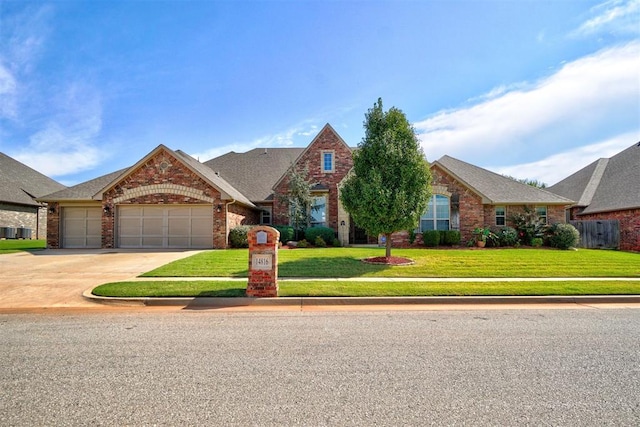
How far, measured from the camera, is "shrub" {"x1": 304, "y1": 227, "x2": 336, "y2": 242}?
68.4ft

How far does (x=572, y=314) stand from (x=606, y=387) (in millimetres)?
4040

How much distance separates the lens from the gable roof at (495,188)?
68.4ft

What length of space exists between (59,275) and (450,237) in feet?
60.4

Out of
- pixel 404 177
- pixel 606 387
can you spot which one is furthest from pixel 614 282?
pixel 606 387

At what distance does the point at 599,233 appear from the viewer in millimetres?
23547

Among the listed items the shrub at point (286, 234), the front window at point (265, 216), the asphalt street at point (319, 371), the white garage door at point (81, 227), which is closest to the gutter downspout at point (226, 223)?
the shrub at point (286, 234)

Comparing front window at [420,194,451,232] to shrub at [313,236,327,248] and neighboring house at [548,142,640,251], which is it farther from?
neighboring house at [548,142,640,251]

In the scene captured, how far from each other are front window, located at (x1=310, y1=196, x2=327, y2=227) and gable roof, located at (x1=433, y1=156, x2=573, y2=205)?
766 centimetres

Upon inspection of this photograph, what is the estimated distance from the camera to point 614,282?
32.5ft

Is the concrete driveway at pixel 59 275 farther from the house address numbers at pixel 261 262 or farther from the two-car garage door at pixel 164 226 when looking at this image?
the two-car garage door at pixel 164 226

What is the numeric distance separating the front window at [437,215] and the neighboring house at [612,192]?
9.58 meters

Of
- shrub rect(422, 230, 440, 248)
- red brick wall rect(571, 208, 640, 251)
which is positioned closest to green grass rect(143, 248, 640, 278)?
shrub rect(422, 230, 440, 248)

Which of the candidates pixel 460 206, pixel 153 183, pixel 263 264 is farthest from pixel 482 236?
pixel 153 183

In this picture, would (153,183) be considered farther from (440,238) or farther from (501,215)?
(501,215)
